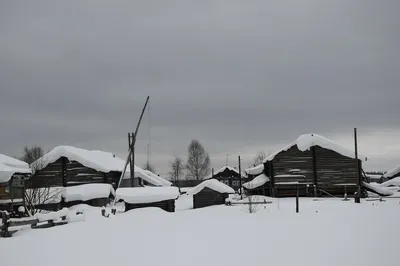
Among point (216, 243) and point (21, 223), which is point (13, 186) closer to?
point (21, 223)

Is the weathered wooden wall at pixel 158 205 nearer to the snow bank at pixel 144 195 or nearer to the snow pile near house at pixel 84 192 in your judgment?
the snow bank at pixel 144 195

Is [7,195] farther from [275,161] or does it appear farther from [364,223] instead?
[275,161]

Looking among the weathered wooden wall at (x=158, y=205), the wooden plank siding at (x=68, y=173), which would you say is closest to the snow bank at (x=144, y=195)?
the weathered wooden wall at (x=158, y=205)

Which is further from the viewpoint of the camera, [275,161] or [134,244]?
[275,161]

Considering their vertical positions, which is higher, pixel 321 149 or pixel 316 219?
pixel 321 149

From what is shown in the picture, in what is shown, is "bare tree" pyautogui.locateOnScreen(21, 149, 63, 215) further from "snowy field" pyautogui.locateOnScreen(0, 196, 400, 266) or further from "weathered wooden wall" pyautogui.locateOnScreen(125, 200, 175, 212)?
"snowy field" pyautogui.locateOnScreen(0, 196, 400, 266)

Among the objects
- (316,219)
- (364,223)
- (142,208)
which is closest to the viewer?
(364,223)

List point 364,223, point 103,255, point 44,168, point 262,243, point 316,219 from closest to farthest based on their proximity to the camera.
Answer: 1. point 103,255
2. point 262,243
3. point 364,223
4. point 316,219
5. point 44,168

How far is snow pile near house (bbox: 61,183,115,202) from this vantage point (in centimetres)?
2993

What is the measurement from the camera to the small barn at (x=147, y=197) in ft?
85.0

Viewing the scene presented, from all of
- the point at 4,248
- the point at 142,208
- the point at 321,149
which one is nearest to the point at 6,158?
the point at 142,208

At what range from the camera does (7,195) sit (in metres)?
21.6

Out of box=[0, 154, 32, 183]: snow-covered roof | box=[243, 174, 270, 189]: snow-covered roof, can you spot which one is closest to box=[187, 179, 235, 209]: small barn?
box=[243, 174, 270, 189]: snow-covered roof

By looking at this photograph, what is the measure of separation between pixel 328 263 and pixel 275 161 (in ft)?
97.5
